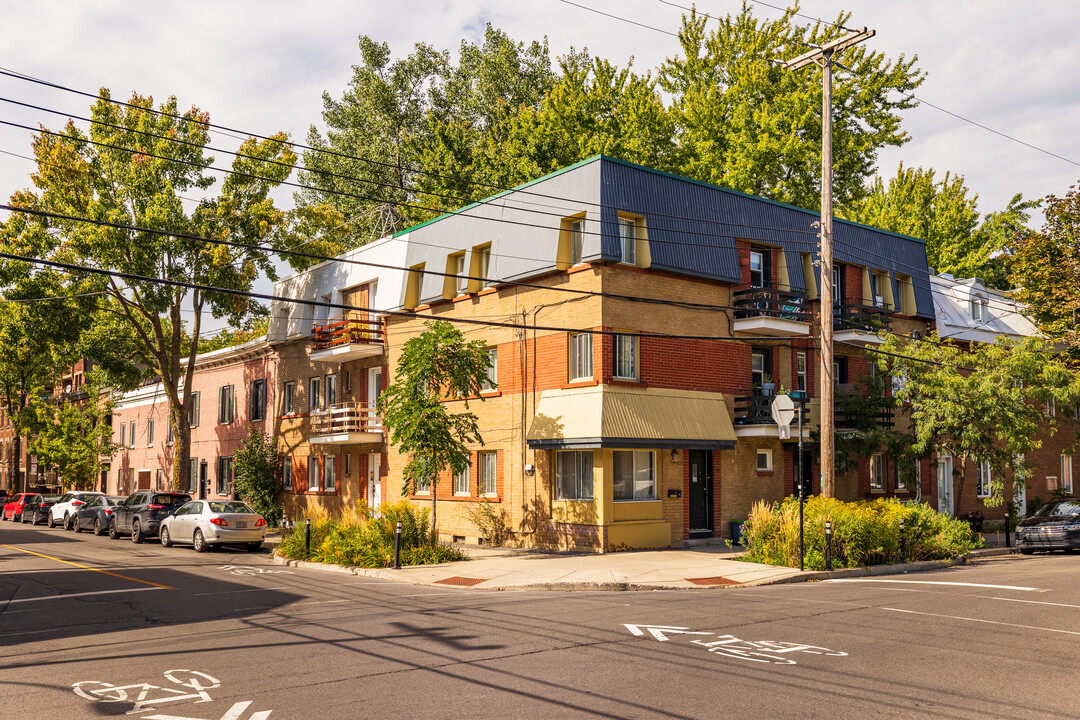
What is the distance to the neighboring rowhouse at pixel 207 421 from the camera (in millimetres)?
39875

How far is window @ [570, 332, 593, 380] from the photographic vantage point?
23.4 metres

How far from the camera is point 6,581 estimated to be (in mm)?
18312

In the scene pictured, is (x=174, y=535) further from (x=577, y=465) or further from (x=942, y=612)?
(x=942, y=612)

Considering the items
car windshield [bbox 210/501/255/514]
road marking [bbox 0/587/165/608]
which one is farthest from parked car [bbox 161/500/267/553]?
road marking [bbox 0/587/165/608]

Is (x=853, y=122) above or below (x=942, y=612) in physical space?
above

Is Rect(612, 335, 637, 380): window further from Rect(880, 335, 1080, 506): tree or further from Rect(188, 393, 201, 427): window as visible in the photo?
Rect(188, 393, 201, 427): window

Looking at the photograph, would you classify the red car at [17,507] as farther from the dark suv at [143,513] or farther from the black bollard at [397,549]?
the black bollard at [397,549]

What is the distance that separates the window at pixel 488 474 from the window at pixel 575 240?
22.1 feet

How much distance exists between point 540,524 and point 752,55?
27580 millimetres

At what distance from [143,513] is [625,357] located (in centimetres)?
1767

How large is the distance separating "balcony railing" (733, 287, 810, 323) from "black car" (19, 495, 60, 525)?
33.9 m

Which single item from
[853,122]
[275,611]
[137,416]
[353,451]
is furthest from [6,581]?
[853,122]

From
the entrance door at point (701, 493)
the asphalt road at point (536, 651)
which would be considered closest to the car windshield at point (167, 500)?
the asphalt road at point (536, 651)

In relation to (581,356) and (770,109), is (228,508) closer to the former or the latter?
(581,356)
